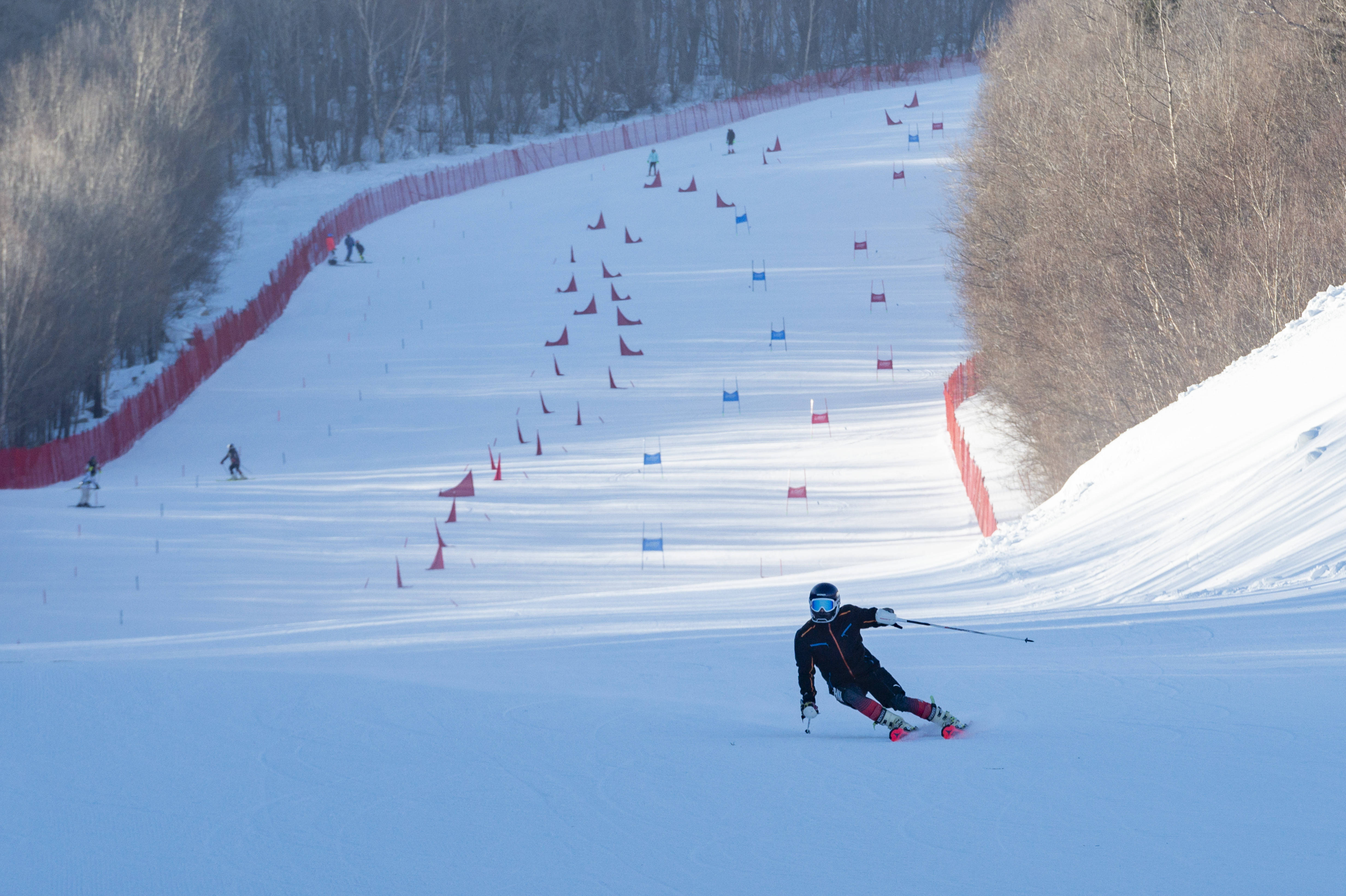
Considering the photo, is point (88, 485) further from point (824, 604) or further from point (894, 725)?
point (894, 725)

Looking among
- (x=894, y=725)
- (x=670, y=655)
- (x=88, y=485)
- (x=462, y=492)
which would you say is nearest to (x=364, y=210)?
(x=88, y=485)

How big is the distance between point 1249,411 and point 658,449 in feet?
48.7

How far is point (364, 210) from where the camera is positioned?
167ft

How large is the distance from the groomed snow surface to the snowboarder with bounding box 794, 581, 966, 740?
0.21 m

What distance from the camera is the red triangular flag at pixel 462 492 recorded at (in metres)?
22.3

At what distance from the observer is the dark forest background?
31172 mm

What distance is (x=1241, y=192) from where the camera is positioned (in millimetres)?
21344

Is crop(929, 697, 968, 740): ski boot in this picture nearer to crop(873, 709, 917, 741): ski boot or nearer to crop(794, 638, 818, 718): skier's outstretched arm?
crop(873, 709, 917, 741): ski boot

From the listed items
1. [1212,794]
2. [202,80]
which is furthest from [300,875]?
[202,80]

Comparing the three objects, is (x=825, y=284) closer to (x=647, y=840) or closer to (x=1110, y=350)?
(x=1110, y=350)

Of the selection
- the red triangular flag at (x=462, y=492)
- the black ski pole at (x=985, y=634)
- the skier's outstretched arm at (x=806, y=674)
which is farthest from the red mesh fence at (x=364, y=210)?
the skier's outstretched arm at (x=806, y=674)

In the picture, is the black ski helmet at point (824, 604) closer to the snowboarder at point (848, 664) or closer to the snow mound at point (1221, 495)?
the snowboarder at point (848, 664)

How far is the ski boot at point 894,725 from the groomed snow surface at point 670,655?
14 cm

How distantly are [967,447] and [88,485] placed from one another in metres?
15.5
